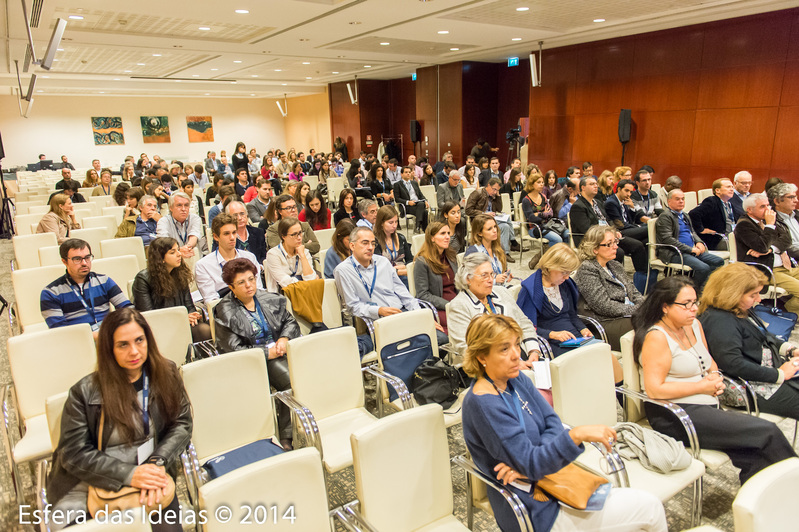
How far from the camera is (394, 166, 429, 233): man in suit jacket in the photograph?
30.1ft

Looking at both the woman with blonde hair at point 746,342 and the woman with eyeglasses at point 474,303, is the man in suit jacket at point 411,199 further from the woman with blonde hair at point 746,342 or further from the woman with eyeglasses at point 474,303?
the woman with blonde hair at point 746,342

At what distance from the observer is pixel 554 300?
11.8ft

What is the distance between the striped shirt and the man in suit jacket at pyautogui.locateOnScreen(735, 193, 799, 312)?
560 cm

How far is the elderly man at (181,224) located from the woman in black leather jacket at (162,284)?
1.47 meters

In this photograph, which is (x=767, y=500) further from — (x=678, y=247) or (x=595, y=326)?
(x=678, y=247)

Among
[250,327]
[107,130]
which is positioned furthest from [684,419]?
[107,130]

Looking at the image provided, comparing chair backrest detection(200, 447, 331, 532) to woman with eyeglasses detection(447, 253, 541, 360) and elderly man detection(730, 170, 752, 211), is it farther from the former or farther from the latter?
elderly man detection(730, 170, 752, 211)

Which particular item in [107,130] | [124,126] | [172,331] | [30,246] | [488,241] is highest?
[124,126]

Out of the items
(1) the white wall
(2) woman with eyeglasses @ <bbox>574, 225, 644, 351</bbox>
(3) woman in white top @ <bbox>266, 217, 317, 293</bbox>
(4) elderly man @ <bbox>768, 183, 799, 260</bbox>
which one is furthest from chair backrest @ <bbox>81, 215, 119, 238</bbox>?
(1) the white wall

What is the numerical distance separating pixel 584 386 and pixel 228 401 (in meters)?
1.79

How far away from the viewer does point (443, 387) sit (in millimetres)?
2865

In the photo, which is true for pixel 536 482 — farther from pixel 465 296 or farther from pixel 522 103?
pixel 522 103

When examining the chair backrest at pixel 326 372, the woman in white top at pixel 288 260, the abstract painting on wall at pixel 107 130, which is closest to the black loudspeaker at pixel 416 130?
the woman in white top at pixel 288 260

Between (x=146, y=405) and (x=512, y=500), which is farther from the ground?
(x=146, y=405)
